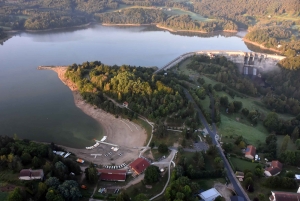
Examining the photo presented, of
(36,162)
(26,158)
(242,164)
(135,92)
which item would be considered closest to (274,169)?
(242,164)

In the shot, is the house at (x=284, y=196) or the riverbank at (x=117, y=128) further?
the riverbank at (x=117, y=128)

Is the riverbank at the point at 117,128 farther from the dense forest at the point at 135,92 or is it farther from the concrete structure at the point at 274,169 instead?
the concrete structure at the point at 274,169

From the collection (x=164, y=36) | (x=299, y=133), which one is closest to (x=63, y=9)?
(x=164, y=36)

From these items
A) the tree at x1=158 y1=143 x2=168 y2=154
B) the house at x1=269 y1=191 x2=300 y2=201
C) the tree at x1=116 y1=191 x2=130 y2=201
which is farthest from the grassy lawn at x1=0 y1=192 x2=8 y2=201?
the house at x1=269 y1=191 x2=300 y2=201

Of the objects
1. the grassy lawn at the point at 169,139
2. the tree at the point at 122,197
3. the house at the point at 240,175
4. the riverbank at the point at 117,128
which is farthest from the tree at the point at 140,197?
the riverbank at the point at 117,128

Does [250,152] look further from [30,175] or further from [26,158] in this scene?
[26,158]

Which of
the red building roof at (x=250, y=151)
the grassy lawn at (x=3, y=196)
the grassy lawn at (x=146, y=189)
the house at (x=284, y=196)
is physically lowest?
the grassy lawn at (x=146, y=189)

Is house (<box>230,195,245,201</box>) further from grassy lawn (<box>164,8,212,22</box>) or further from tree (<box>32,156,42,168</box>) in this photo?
grassy lawn (<box>164,8,212,22</box>)
